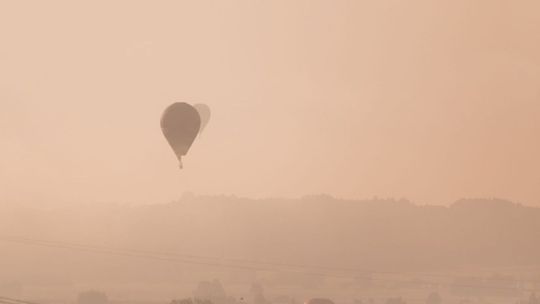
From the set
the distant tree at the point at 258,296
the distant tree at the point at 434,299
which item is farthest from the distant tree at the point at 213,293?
the distant tree at the point at 434,299

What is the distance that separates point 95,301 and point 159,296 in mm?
26651

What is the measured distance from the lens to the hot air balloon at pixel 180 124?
56.5 metres

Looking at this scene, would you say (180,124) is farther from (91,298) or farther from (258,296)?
(258,296)

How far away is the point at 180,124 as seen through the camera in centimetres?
5806

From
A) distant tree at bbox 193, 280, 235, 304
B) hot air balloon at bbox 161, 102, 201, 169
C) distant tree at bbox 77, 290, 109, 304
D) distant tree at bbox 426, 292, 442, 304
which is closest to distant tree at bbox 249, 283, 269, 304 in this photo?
distant tree at bbox 193, 280, 235, 304

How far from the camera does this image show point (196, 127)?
5822 centimetres

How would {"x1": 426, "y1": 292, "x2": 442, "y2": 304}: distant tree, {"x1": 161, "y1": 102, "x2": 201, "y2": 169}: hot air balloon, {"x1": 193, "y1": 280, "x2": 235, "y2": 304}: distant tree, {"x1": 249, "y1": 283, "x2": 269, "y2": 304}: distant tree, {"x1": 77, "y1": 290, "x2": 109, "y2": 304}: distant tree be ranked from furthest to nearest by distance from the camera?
{"x1": 426, "y1": 292, "x2": 442, "y2": 304}: distant tree → {"x1": 193, "y1": 280, "x2": 235, "y2": 304}: distant tree → {"x1": 249, "y1": 283, "x2": 269, "y2": 304}: distant tree → {"x1": 77, "y1": 290, "x2": 109, "y2": 304}: distant tree → {"x1": 161, "y1": 102, "x2": 201, "y2": 169}: hot air balloon

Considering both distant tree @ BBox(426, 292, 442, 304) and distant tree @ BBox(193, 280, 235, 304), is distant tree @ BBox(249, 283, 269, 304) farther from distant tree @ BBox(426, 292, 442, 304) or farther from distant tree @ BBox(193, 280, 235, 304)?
distant tree @ BBox(426, 292, 442, 304)

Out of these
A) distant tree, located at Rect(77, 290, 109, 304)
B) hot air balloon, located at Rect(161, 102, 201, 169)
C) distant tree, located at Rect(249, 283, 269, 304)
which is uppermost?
distant tree, located at Rect(249, 283, 269, 304)

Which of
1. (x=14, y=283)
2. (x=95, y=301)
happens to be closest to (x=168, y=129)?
(x=95, y=301)

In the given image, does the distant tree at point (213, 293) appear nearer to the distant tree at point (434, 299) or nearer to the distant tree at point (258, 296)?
the distant tree at point (258, 296)

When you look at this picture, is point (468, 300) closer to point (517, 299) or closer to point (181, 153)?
→ point (517, 299)

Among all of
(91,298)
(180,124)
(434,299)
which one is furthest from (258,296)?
(180,124)

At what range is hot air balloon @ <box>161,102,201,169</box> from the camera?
5647 centimetres
